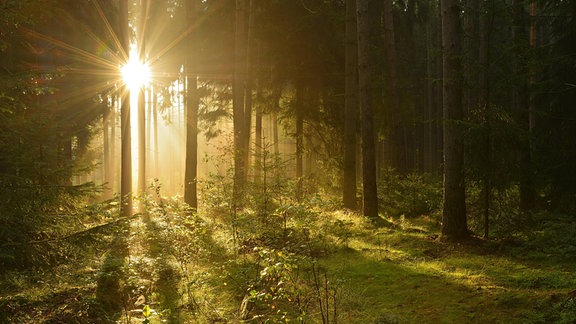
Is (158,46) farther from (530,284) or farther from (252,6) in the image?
(530,284)

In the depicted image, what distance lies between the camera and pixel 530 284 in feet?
20.6

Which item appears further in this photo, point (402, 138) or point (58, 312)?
point (402, 138)

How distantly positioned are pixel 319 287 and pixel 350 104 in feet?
29.3

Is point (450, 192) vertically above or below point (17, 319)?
above

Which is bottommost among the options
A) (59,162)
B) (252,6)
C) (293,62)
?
(59,162)

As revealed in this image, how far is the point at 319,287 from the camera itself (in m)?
6.90

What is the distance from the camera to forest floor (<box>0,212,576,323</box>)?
16.8ft

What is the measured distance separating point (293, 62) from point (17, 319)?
14945 millimetres

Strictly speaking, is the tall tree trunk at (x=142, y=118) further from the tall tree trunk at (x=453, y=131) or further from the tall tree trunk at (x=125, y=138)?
the tall tree trunk at (x=453, y=131)

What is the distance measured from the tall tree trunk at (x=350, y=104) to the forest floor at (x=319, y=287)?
191 inches

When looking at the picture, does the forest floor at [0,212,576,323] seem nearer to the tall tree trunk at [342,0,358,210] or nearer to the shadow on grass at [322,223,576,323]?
the shadow on grass at [322,223,576,323]

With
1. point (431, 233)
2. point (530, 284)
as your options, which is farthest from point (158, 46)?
point (530, 284)

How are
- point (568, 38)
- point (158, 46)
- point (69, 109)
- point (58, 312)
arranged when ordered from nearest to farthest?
point (58, 312), point (568, 38), point (69, 109), point (158, 46)

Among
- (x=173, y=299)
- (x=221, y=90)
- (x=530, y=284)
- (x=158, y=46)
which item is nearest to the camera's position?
(x=530, y=284)
